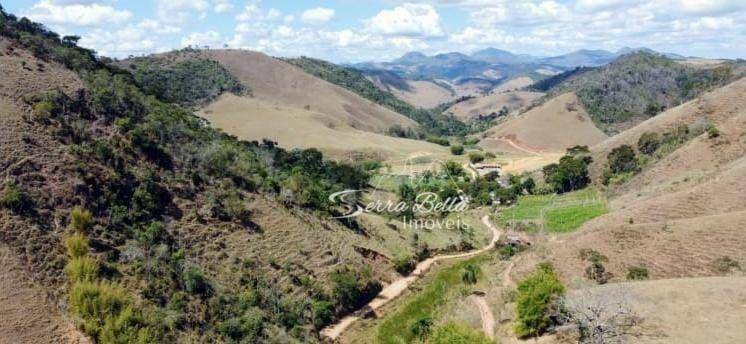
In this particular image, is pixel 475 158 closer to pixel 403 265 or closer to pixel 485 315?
pixel 403 265

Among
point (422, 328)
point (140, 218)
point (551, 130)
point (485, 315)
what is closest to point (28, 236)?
point (140, 218)

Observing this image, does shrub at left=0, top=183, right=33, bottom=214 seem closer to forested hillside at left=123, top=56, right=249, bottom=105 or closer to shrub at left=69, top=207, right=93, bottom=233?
shrub at left=69, top=207, right=93, bottom=233

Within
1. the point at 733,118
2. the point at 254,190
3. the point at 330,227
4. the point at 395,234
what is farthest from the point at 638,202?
the point at 254,190

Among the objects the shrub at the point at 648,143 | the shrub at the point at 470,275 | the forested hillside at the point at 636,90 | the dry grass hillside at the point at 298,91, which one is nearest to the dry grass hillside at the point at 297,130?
the dry grass hillside at the point at 298,91

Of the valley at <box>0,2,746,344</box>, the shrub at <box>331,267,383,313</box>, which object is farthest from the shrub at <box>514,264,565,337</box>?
the shrub at <box>331,267,383,313</box>

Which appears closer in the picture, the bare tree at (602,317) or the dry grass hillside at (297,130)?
the bare tree at (602,317)

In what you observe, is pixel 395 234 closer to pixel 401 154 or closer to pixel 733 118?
pixel 733 118

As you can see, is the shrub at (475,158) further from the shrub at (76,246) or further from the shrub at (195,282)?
the shrub at (76,246)
